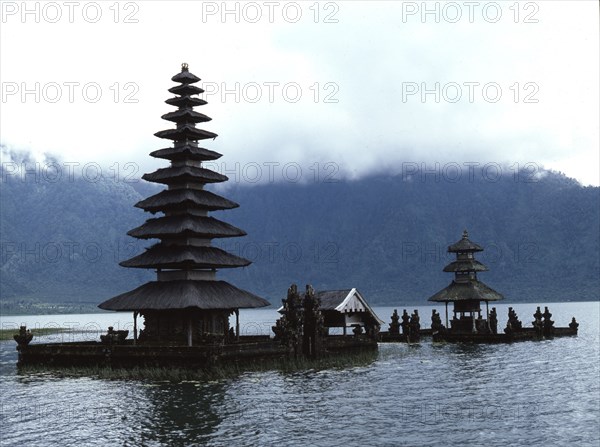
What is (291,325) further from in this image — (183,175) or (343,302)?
(343,302)

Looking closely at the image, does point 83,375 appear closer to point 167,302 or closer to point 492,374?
point 167,302

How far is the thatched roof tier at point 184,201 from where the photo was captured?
5622 cm

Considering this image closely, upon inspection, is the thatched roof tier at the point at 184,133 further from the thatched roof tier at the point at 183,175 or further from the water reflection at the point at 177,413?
the water reflection at the point at 177,413

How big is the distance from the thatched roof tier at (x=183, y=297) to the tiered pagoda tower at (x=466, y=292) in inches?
1338

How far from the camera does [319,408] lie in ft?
116

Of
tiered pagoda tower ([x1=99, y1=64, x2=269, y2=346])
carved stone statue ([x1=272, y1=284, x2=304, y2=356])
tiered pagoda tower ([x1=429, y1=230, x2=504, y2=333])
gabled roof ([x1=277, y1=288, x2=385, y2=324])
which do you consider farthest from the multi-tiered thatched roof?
tiered pagoda tower ([x1=429, y1=230, x2=504, y2=333])

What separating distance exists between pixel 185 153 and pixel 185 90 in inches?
226

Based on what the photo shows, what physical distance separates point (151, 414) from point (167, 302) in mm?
17812

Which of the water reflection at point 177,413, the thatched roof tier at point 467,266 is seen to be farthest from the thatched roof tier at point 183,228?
the thatched roof tier at point 467,266

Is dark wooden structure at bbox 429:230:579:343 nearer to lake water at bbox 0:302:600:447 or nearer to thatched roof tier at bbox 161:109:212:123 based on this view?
lake water at bbox 0:302:600:447

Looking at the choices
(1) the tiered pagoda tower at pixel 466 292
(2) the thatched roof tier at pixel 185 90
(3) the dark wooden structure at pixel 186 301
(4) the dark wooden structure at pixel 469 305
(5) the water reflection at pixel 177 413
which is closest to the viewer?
(5) the water reflection at pixel 177 413

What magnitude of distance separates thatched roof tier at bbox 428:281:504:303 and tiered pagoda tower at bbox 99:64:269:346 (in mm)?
32793

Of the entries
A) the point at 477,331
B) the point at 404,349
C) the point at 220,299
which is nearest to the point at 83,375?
the point at 220,299

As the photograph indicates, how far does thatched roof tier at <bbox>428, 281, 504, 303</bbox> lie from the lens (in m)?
82.2
